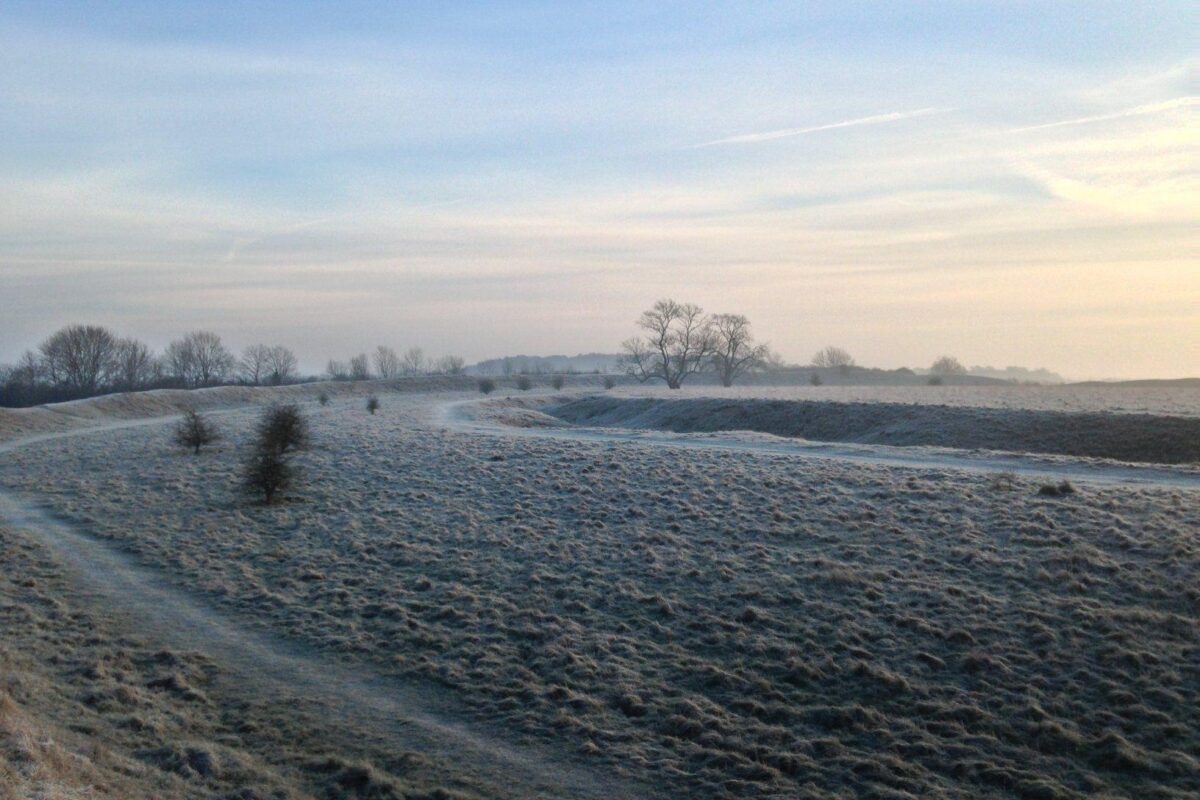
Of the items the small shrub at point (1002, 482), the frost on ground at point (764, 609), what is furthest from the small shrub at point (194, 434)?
the small shrub at point (1002, 482)

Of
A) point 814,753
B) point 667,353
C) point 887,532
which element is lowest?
point 814,753

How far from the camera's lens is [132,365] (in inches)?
4958

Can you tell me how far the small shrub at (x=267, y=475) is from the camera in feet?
75.6

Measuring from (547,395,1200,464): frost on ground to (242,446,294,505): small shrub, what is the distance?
24.3 meters

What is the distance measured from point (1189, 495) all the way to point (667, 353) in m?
89.6

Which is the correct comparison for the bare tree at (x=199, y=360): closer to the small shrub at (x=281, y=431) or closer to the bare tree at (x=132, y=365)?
the bare tree at (x=132, y=365)

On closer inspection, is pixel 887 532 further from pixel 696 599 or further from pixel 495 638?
pixel 495 638

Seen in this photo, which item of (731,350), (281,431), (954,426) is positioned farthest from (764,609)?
(731,350)

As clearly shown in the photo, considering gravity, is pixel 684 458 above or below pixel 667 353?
below

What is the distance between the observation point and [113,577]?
16.2m

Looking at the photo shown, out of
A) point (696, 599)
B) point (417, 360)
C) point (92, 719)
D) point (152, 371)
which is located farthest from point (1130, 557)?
point (417, 360)

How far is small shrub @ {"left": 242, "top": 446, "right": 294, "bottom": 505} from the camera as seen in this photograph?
23047 millimetres

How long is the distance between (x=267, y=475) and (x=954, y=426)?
2725 centimetres

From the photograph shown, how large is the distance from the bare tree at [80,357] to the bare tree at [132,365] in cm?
190
